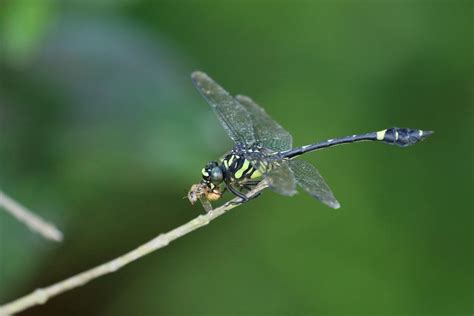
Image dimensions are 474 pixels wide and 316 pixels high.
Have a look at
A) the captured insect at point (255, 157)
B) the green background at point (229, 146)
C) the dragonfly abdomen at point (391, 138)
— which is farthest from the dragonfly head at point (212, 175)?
the green background at point (229, 146)

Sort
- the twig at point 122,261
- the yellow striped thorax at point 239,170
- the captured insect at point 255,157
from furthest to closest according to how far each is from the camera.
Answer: the yellow striped thorax at point 239,170
the captured insect at point 255,157
the twig at point 122,261

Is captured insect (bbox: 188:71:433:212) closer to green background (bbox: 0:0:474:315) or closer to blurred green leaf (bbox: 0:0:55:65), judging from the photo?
green background (bbox: 0:0:474:315)

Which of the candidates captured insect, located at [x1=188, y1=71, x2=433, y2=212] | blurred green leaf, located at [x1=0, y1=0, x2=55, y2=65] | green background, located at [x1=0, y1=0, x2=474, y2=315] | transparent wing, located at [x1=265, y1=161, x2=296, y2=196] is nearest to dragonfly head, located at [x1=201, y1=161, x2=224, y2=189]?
captured insect, located at [x1=188, y1=71, x2=433, y2=212]

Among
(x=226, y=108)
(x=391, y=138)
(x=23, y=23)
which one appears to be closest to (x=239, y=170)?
(x=226, y=108)

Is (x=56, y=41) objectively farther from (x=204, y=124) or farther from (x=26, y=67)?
(x=204, y=124)

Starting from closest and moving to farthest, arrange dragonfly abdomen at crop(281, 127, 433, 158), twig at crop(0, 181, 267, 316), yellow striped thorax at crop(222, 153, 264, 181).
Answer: twig at crop(0, 181, 267, 316), yellow striped thorax at crop(222, 153, 264, 181), dragonfly abdomen at crop(281, 127, 433, 158)

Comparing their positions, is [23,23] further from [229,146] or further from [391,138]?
[391,138]

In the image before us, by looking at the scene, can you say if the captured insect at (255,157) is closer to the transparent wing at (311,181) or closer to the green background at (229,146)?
the transparent wing at (311,181)

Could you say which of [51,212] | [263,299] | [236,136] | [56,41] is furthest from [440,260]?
[56,41]
